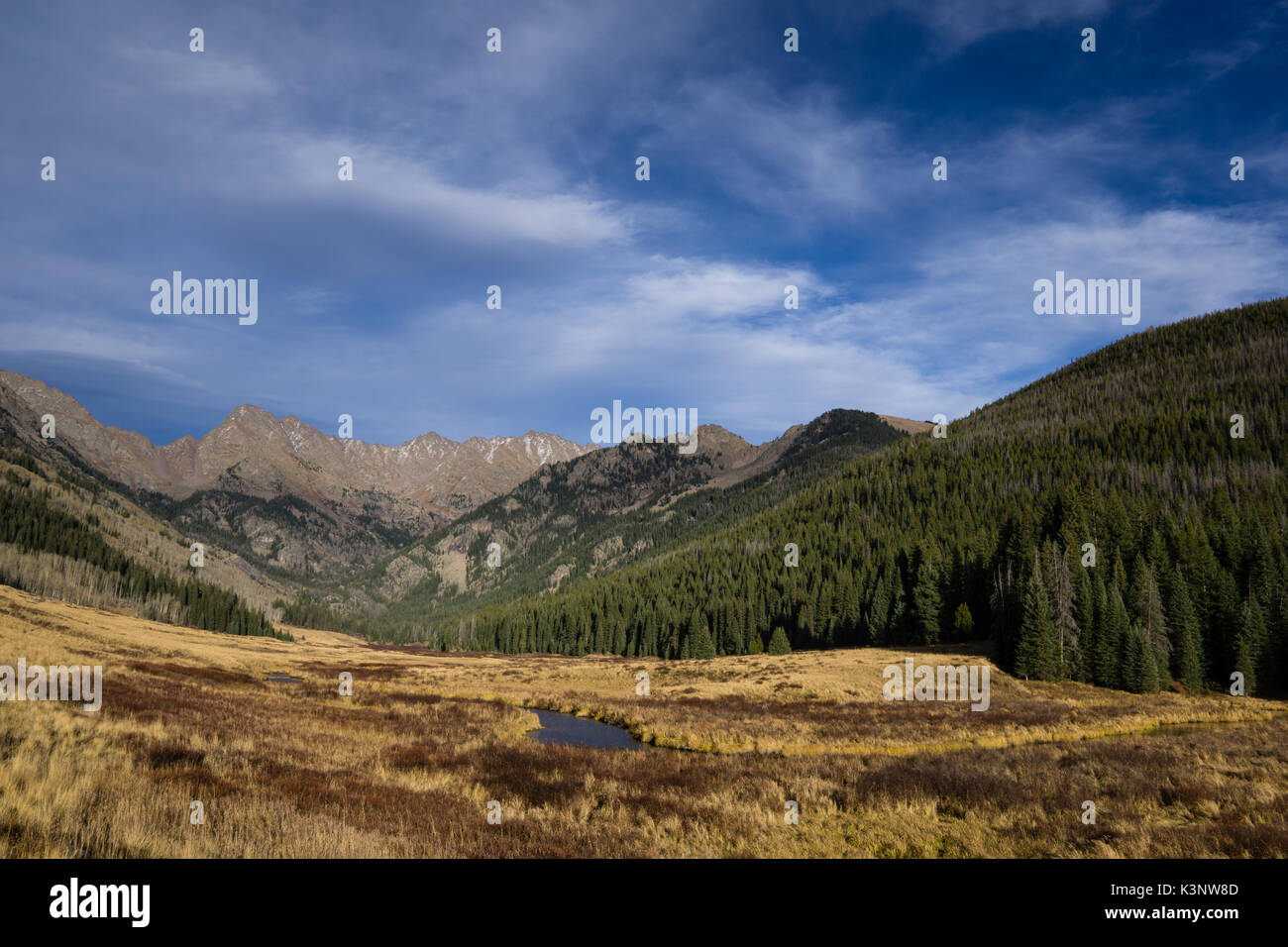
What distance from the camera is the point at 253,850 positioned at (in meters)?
9.66

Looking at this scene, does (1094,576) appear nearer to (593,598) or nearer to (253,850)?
(253,850)

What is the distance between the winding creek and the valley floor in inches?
44.4

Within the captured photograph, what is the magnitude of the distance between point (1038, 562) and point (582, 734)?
52118mm

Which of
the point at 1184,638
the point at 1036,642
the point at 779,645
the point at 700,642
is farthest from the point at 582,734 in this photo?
the point at 700,642

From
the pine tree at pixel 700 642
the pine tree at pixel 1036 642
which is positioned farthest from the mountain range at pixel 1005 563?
the pine tree at pixel 700 642

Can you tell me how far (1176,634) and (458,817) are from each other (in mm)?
72052

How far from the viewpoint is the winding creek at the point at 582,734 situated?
3269 centimetres

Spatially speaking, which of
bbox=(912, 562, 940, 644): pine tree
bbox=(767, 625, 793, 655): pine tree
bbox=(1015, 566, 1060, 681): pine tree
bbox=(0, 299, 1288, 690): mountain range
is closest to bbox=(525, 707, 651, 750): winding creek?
bbox=(1015, 566, 1060, 681): pine tree

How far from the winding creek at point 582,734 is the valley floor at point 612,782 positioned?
44.4 inches

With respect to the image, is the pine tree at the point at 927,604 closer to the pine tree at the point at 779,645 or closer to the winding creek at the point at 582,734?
the pine tree at the point at 779,645

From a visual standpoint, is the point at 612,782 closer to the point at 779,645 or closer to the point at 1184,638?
the point at 1184,638

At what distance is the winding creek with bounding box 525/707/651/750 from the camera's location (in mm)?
32688
